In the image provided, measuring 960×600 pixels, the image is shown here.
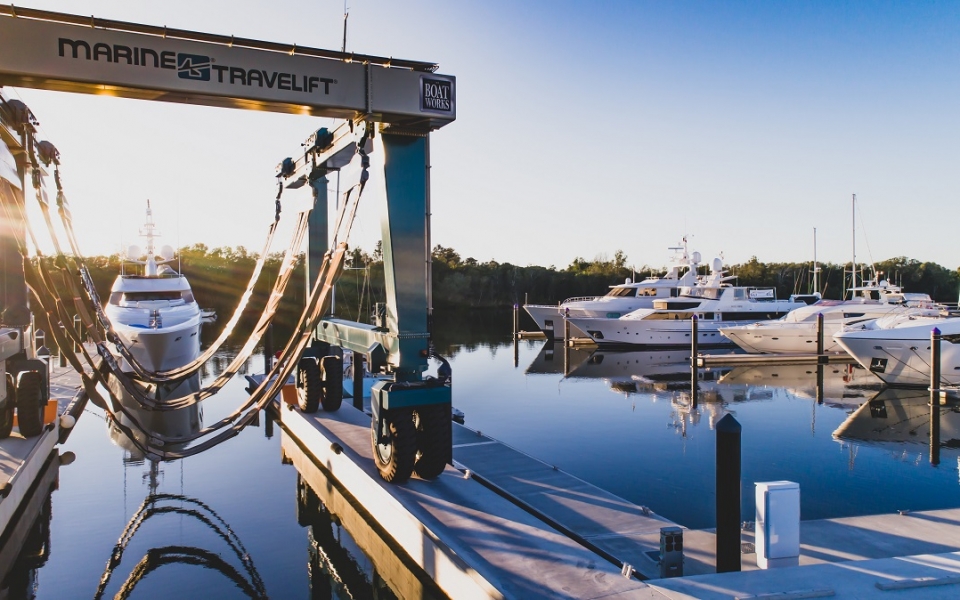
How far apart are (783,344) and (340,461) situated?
3007 centimetres

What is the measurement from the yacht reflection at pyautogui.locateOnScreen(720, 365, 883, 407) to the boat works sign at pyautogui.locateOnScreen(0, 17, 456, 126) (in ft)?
62.6

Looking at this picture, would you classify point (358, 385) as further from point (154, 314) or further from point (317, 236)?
point (154, 314)

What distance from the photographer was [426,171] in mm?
9492

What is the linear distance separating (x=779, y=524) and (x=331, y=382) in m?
10.3

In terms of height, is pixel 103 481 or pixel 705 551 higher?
pixel 705 551

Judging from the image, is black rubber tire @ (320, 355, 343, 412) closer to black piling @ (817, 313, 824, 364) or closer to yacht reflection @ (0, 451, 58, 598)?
yacht reflection @ (0, 451, 58, 598)

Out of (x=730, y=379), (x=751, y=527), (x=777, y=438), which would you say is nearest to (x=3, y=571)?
(x=751, y=527)

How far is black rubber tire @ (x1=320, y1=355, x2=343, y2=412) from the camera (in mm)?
14430

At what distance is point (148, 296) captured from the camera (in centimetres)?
2786

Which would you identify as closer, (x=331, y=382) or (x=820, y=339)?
(x=331, y=382)

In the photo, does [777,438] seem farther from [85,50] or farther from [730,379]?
[85,50]

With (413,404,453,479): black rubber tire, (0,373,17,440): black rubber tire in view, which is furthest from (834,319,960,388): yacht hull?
(0,373,17,440): black rubber tire

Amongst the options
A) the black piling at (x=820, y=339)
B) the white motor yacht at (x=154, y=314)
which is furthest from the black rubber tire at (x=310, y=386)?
the black piling at (x=820, y=339)

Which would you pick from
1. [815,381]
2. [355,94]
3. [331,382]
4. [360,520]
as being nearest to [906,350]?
[815,381]
